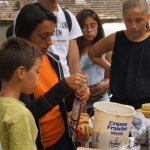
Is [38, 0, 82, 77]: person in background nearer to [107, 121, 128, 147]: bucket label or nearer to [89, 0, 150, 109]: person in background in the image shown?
[89, 0, 150, 109]: person in background

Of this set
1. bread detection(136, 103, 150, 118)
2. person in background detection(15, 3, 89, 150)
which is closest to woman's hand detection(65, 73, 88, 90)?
person in background detection(15, 3, 89, 150)

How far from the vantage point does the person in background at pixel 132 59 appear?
2.44 m

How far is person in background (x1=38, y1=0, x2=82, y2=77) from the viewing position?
2.68 metres

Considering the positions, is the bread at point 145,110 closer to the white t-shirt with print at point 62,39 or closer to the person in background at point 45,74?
the person in background at point 45,74

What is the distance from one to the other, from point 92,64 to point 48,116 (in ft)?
4.71

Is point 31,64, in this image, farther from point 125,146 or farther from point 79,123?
point 125,146

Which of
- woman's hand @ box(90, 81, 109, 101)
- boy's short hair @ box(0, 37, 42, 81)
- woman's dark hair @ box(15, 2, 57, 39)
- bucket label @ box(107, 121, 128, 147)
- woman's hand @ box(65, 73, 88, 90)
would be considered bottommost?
woman's hand @ box(90, 81, 109, 101)

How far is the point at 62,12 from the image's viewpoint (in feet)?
9.07

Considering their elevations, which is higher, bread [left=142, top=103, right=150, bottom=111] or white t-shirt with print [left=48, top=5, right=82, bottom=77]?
white t-shirt with print [left=48, top=5, right=82, bottom=77]

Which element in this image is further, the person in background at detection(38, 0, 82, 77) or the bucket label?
the person in background at detection(38, 0, 82, 77)

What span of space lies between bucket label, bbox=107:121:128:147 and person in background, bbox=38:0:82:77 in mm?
838

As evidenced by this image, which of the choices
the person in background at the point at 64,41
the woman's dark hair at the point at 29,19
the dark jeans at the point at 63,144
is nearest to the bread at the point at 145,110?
the dark jeans at the point at 63,144

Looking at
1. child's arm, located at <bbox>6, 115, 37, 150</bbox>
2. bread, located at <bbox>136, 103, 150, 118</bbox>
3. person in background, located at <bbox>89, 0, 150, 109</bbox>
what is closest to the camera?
child's arm, located at <bbox>6, 115, 37, 150</bbox>

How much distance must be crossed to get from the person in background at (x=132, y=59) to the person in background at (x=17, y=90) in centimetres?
80
